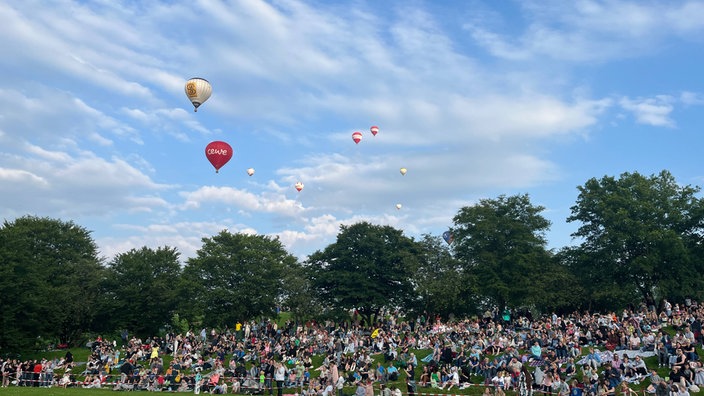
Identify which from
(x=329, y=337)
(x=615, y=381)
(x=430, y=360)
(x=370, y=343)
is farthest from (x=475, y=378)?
(x=329, y=337)

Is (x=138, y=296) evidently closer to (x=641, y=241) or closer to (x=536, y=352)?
(x=536, y=352)

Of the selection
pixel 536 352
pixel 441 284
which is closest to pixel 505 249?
pixel 441 284

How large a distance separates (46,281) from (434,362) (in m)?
43.3

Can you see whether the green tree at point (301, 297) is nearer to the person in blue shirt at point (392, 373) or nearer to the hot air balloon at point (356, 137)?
the hot air balloon at point (356, 137)

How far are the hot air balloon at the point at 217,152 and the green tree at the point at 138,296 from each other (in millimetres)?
29567

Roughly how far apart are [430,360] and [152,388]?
1577cm

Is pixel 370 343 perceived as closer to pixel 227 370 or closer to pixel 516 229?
pixel 227 370

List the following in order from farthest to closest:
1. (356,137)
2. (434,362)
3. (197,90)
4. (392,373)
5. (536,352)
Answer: (356,137), (197,90), (434,362), (392,373), (536,352)

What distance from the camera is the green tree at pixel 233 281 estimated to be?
61000 millimetres

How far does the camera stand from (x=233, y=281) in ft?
208

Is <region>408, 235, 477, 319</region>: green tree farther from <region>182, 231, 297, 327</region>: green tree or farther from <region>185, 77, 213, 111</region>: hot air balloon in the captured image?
<region>185, 77, 213, 111</region>: hot air balloon

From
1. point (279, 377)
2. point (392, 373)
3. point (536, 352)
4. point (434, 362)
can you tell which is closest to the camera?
point (279, 377)

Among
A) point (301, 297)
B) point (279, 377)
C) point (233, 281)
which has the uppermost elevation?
point (233, 281)

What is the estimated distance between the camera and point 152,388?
1233 inches
